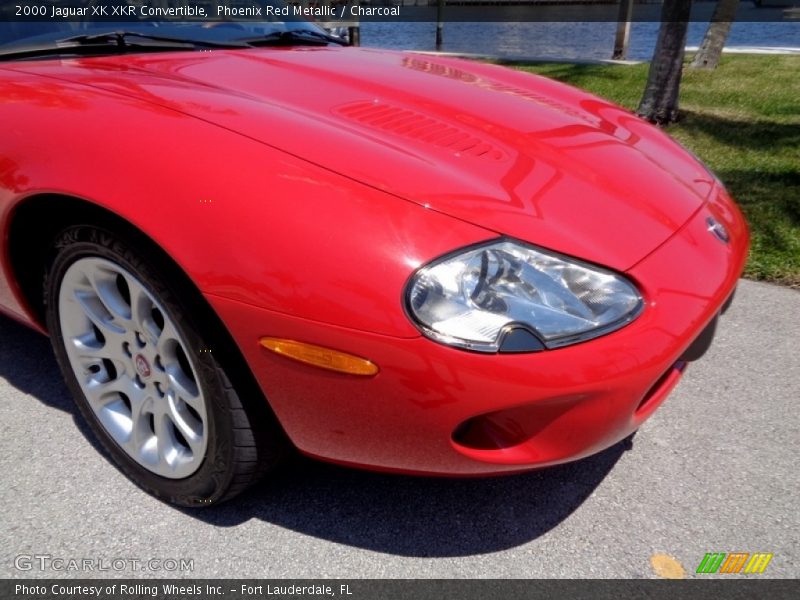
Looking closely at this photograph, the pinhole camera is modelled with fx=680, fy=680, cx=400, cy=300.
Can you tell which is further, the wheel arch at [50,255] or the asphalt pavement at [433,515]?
the asphalt pavement at [433,515]

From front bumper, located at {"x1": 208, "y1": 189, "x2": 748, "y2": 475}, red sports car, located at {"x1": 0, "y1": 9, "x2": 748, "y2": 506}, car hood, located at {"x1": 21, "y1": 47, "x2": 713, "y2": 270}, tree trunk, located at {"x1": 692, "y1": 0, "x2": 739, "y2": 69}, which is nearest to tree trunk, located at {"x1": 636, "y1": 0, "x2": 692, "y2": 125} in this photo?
tree trunk, located at {"x1": 692, "y1": 0, "x2": 739, "y2": 69}

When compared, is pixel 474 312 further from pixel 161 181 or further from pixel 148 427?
pixel 148 427

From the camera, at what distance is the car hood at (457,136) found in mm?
1589

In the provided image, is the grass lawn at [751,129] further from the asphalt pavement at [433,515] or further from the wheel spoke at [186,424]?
the wheel spoke at [186,424]

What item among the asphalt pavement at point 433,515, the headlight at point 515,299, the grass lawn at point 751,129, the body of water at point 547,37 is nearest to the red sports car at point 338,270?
the headlight at point 515,299

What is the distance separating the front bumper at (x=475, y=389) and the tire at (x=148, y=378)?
0.46 feet

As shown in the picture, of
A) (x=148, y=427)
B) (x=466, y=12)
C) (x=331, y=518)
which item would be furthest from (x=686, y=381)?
(x=466, y=12)

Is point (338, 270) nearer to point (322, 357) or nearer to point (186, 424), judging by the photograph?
point (322, 357)

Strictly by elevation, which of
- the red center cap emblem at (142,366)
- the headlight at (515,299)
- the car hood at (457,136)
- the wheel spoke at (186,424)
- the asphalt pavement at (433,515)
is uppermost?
the car hood at (457,136)

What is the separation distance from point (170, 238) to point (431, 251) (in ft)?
1.98

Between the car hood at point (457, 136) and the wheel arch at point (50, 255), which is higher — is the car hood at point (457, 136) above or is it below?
above

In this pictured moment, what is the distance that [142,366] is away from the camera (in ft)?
6.28

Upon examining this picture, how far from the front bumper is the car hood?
0.61 feet

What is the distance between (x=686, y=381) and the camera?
101 inches
